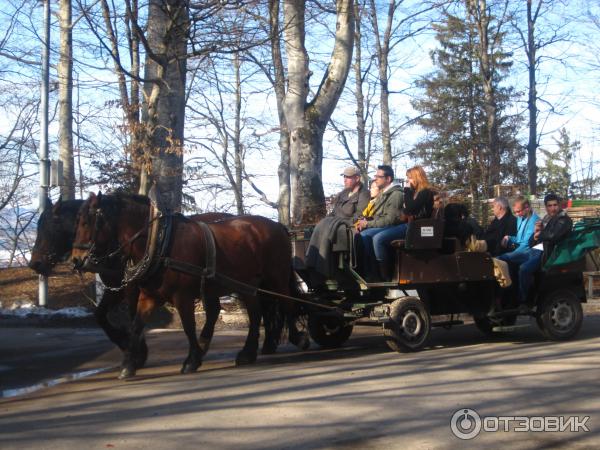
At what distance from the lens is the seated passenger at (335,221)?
964 cm

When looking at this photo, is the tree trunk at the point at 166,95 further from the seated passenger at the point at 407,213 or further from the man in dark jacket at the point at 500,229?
the man in dark jacket at the point at 500,229

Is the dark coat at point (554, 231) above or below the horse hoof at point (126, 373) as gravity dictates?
above

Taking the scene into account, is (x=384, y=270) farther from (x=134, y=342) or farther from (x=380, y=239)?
(x=134, y=342)

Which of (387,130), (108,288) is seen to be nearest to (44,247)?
(108,288)

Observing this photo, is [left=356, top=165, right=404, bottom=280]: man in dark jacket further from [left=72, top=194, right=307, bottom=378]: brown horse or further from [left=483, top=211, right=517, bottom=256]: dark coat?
[left=483, top=211, right=517, bottom=256]: dark coat

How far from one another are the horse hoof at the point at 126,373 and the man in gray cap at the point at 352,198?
130 inches

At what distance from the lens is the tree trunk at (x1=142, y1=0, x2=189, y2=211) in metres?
12.9

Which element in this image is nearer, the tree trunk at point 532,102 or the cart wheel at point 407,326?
the cart wheel at point 407,326

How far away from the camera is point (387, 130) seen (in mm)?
30875

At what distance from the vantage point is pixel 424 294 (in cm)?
1007

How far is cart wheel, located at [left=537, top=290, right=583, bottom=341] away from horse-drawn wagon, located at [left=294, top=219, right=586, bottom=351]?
13 millimetres

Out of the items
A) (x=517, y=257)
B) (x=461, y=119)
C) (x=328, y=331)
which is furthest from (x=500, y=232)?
(x=461, y=119)

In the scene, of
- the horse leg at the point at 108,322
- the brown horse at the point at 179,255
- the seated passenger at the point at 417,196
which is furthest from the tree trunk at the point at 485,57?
the horse leg at the point at 108,322

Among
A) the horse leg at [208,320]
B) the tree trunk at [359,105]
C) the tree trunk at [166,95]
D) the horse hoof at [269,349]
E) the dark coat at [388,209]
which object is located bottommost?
the horse hoof at [269,349]
